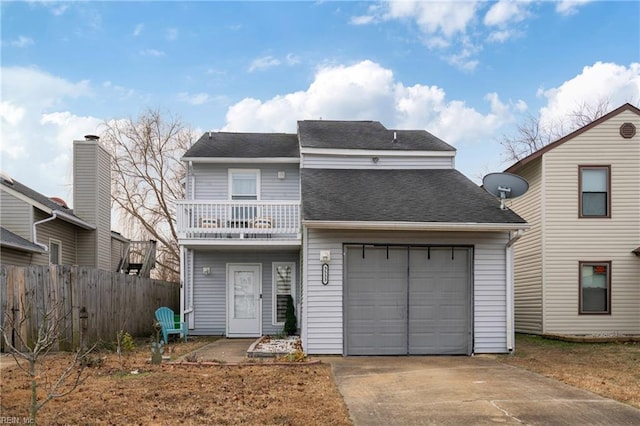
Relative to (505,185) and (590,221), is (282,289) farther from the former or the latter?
(590,221)

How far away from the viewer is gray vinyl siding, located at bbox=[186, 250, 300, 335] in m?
15.4

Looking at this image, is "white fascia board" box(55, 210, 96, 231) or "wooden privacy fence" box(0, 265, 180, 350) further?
"white fascia board" box(55, 210, 96, 231)

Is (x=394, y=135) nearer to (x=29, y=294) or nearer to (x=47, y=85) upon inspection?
(x=47, y=85)

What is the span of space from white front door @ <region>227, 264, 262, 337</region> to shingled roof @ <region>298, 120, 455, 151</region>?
397 cm

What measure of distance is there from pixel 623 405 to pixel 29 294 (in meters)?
9.45

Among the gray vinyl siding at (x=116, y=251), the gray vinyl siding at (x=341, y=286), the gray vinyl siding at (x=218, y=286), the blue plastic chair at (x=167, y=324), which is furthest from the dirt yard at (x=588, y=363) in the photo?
the gray vinyl siding at (x=116, y=251)

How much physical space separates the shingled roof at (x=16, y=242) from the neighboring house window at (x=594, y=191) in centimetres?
1404

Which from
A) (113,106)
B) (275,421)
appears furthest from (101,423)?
(113,106)

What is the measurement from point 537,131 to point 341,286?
20.4 m

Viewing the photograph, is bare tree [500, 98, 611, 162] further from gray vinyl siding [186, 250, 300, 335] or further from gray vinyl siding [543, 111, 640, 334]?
gray vinyl siding [186, 250, 300, 335]

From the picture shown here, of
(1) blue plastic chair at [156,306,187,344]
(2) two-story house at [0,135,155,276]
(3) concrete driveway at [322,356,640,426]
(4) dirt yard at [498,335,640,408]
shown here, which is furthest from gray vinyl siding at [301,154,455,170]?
(2) two-story house at [0,135,155,276]

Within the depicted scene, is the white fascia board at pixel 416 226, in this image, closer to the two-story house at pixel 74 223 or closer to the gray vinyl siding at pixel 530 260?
the gray vinyl siding at pixel 530 260

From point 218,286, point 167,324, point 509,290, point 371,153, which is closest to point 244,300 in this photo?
point 218,286

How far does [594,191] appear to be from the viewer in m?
14.3
